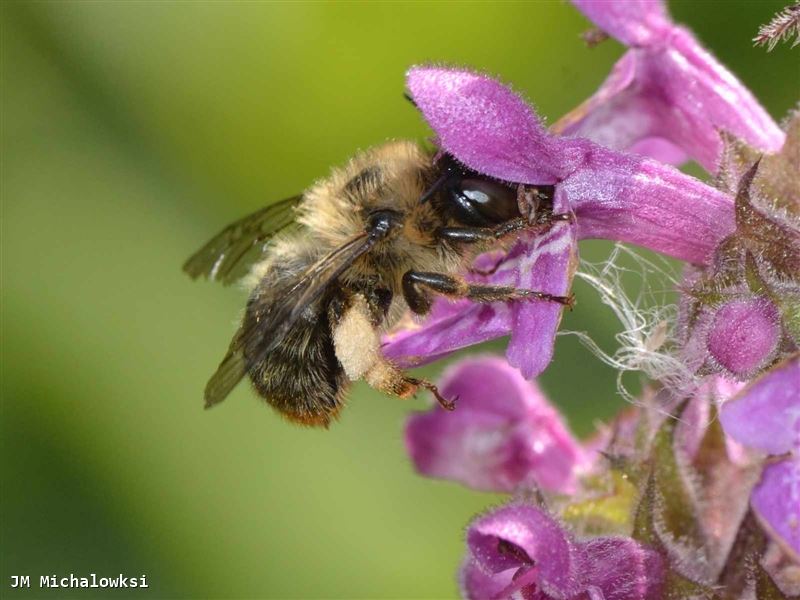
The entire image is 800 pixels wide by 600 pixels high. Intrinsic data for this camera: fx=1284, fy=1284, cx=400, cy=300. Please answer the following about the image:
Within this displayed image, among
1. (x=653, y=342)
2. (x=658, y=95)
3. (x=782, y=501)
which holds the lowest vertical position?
Answer: (x=782, y=501)

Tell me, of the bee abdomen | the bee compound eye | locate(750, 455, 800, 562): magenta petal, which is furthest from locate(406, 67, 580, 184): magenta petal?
locate(750, 455, 800, 562): magenta petal

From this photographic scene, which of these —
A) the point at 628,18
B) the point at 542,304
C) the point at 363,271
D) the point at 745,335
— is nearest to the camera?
the point at 745,335

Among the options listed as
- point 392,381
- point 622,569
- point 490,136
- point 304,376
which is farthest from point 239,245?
point 622,569

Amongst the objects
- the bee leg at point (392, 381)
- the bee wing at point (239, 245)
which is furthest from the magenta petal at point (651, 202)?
the bee wing at point (239, 245)

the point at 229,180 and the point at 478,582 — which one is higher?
the point at 229,180

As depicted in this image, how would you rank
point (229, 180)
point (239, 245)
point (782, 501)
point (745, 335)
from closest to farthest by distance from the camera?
1. point (782, 501)
2. point (745, 335)
3. point (239, 245)
4. point (229, 180)

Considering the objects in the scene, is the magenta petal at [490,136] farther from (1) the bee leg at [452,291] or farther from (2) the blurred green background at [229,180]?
(2) the blurred green background at [229,180]

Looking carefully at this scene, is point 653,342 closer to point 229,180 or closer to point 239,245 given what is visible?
point 239,245
